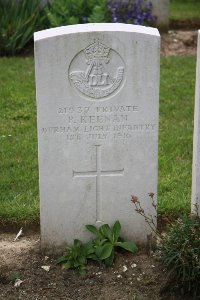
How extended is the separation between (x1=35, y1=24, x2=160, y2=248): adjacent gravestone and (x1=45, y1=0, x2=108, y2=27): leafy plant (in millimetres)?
4977

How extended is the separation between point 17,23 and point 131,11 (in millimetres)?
1656

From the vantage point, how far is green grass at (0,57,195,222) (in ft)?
17.6

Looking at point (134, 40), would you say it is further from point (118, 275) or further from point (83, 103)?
point (118, 275)

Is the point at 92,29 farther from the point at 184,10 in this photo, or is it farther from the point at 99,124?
the point at 184,10

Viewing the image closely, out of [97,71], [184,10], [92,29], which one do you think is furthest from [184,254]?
[184,10]

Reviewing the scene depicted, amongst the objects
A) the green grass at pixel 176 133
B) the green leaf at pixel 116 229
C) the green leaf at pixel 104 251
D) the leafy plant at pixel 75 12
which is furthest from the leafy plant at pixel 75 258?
the leafy plant at pixel 75 12

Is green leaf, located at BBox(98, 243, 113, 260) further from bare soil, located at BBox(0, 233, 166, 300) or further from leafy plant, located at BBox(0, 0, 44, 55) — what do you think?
leafy plant, located at BBox(0, 0, 44, 55)

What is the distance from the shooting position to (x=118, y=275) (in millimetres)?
4434

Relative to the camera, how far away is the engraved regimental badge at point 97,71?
4324 millimetres

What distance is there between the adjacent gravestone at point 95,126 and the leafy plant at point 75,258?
4.4 inches

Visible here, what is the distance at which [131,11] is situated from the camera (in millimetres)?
10039

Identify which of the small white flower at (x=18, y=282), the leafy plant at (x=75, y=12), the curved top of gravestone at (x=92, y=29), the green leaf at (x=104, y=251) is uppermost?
the leafy plant at (x=75, y=12)

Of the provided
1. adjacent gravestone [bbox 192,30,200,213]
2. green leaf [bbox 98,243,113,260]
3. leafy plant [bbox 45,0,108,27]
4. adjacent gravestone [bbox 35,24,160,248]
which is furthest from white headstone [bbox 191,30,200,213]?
leafy plant [bbox 45,0,108,27]

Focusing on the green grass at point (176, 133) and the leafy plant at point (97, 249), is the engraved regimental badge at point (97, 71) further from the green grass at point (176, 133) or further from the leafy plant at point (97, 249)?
the green grass at point (176, 133)
